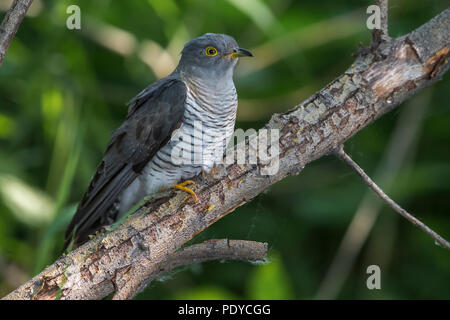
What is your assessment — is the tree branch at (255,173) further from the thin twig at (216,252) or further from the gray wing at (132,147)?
the gray wing at (132,147)

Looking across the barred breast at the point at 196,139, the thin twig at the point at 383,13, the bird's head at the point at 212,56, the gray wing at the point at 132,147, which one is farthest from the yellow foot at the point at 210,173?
→ the thin twig at the point at 383,13

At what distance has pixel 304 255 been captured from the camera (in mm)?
2865

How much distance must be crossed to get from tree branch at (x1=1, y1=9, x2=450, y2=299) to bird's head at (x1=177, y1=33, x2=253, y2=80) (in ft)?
1.46

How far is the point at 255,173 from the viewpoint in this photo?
1643 millimetres

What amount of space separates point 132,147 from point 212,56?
484 mm

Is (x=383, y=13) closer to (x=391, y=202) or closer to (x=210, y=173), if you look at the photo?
(x=391, y=202)

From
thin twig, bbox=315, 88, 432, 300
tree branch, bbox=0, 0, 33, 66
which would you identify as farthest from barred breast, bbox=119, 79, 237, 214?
thin twig, bbox=315, 88, 432, 300

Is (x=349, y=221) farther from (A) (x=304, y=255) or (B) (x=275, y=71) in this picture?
(B) (x=275, y=71)

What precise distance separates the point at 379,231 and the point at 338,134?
1216mm

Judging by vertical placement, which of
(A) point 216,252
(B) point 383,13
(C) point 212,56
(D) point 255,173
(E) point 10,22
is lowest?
(A) point 216,252

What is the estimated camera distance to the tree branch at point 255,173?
1430 millimetres

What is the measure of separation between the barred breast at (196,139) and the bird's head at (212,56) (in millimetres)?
60

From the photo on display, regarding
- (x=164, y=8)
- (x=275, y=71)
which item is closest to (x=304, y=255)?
(x=275, y=71)

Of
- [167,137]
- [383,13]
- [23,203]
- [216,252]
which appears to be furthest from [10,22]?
[23,203]
